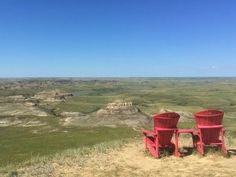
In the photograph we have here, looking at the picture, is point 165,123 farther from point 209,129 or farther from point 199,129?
point 209,129

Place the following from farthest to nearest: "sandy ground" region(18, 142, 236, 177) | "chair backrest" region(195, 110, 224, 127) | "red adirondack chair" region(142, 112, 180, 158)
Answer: "red adirondack chair" region(142, 112, 180, 158), "chair backrest" region(195, 110, 224, 127), "sandy ground" region(18, 142, 236, 177)

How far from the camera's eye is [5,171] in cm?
1590

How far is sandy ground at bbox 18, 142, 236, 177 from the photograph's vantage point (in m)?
15.1

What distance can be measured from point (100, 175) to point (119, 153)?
4484 millimetres

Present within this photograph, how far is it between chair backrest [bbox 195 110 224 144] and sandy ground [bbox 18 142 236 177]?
35.5 inches

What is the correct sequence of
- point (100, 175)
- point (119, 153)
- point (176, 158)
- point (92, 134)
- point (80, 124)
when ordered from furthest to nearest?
point (80, 124), point (92, 134), point (119, 153), point (176, 158), point (100, 175)

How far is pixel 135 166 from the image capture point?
16.5m

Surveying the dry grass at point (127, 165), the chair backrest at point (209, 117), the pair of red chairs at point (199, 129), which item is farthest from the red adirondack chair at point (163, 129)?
the chair backrest at point (209, 117)

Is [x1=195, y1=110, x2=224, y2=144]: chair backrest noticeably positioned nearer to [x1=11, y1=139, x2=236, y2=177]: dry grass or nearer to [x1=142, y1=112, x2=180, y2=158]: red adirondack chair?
[x1=11, y1=139, x2=236, y2=177]: dry grass

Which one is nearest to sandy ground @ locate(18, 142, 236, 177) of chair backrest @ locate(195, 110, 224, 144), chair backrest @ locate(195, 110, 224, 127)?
chair backrest @ locate(195, 110, 224, 144)

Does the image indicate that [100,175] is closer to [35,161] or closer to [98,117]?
[35,161]

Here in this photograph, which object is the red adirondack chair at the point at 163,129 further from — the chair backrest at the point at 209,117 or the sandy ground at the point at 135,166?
the chair backrest at the point at 209,117

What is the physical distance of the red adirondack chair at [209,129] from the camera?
17.7m

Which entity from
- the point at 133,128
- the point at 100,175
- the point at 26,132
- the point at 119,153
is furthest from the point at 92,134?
the point at 100,175
